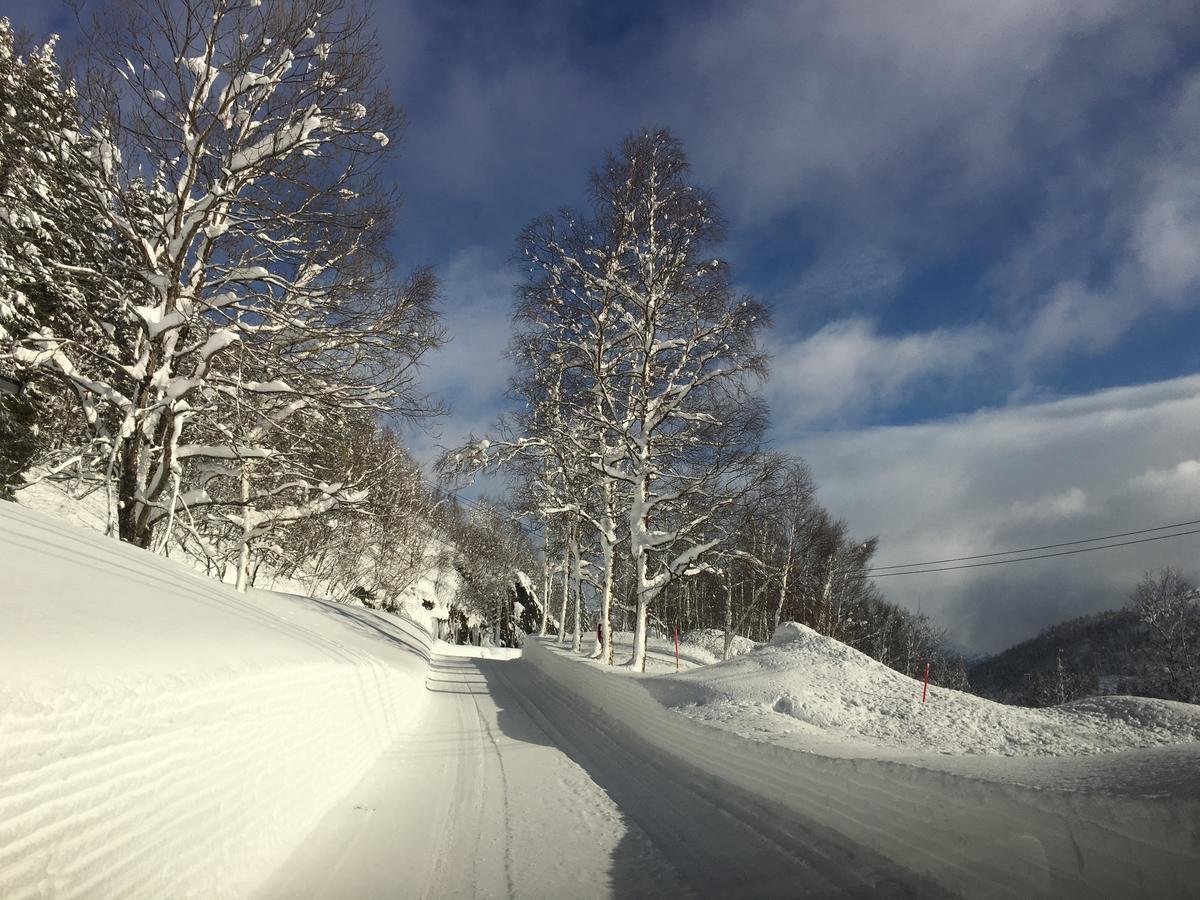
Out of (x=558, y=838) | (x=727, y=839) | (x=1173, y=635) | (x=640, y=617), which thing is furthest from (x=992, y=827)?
(x=1173, y=635)

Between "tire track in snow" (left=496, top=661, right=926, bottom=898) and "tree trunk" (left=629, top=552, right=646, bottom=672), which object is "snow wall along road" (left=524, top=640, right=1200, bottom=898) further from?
"tree trunk" (left=629, top=552, right=646, bottom=672)

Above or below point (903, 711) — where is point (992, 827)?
above

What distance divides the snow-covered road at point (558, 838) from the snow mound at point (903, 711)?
1618mm

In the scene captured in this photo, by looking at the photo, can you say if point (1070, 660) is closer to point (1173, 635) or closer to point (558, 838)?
point (1173, 635)

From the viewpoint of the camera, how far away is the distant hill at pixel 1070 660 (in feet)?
206

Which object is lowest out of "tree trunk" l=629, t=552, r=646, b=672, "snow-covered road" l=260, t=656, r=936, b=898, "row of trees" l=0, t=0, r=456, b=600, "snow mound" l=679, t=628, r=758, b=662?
"snow-covered road" l=260, t=656, r=936, b=898

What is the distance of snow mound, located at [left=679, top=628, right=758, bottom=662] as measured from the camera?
90.0 ft

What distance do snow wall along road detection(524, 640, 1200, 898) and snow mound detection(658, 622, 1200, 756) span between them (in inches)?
94.4

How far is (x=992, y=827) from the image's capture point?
2.54m

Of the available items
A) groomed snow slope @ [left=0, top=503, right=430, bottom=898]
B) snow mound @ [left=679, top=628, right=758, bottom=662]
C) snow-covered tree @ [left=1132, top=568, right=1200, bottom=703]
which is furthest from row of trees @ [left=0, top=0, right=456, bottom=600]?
snow-covered tree @ [left=1132, top=568, right=1200, bottom=703]

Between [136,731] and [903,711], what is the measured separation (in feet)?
32.4

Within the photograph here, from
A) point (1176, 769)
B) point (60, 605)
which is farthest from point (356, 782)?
point (1176, 769)

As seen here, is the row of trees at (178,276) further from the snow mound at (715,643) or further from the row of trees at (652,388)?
the snow mound at (715,643)

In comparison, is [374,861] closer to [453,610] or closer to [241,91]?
[241,91]
